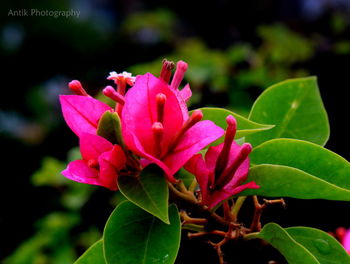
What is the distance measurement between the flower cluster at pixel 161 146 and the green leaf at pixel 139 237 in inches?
1.4

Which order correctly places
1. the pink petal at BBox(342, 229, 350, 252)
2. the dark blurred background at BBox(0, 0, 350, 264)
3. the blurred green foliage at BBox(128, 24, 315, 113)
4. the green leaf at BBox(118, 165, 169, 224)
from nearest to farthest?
the green leaf at BBox(118, 165, 169, 224)
the pink petal at BBox(342, 229, 350, 252)
the dark blurred background at BBox(0, 0, 350, 264)
the blurred green foliage at BBox(128, 24, 315, 113)

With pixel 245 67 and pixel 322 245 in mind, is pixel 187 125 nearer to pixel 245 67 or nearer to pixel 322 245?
pixel 322 245

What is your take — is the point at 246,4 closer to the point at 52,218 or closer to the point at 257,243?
the point at 52,218

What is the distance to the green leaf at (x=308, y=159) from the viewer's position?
48 centimetres

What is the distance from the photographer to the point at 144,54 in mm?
2357

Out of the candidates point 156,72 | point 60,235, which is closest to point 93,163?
point 60,235

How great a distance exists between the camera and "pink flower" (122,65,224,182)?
0.45 metres

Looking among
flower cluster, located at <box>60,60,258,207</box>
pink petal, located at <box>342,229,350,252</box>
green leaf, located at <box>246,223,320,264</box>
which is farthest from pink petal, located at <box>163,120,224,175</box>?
pink petal, located at <box>342,229,350,252</box>

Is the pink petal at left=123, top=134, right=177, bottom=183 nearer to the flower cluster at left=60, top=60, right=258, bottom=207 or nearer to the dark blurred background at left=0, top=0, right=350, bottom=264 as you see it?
the flower cluster at left=60, top=60, right=258, bottom=207

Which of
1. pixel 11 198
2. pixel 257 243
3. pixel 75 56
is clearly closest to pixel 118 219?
pixel 257 243

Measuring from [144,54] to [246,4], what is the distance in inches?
23.4

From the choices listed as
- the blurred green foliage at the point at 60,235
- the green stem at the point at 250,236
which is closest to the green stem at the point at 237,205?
the green stem at the point at 250,236

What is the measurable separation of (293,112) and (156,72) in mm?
916

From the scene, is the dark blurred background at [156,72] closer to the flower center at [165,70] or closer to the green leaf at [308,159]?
→ the green leaf at [308,159]
